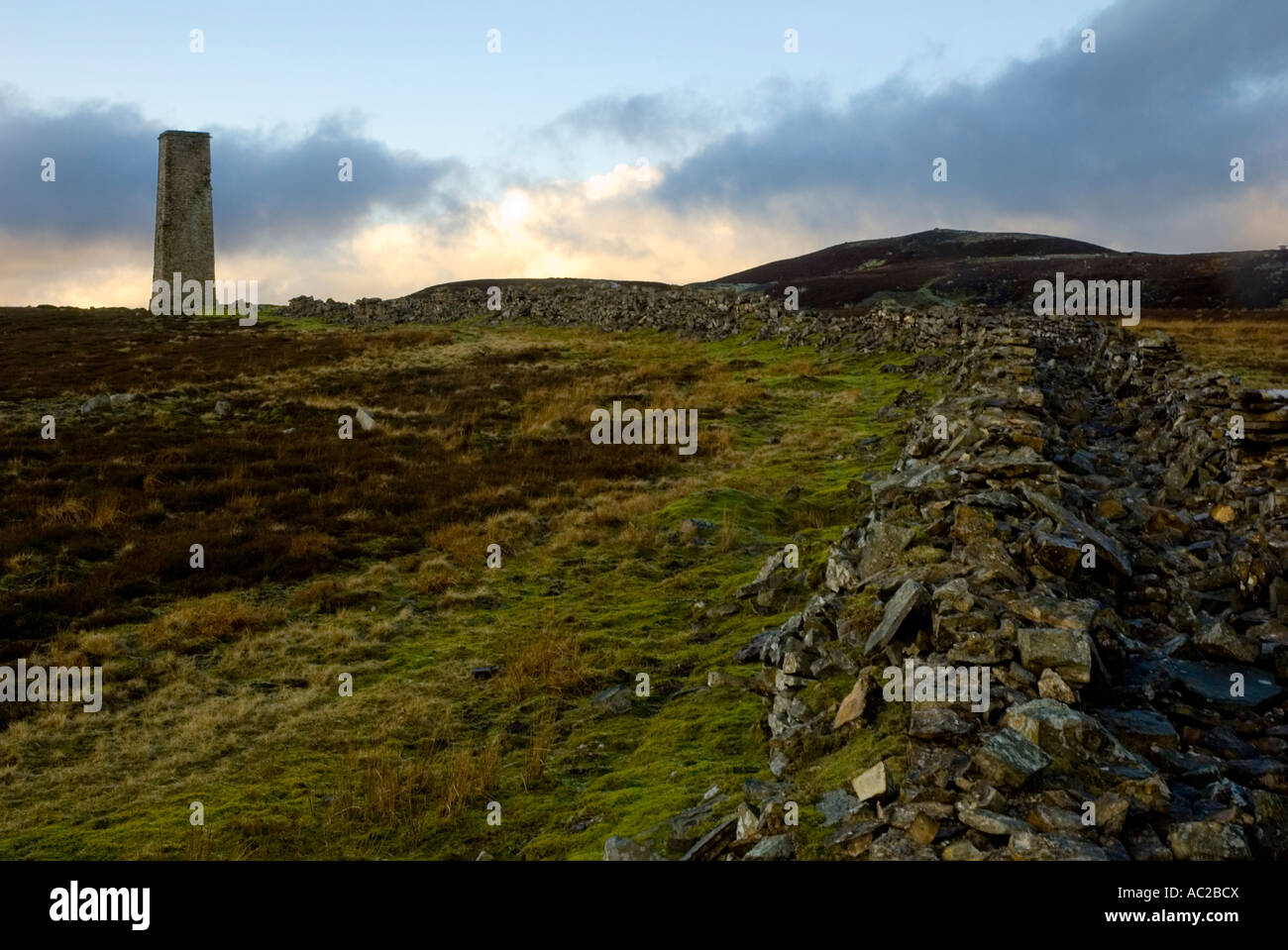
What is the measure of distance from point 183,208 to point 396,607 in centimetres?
5736

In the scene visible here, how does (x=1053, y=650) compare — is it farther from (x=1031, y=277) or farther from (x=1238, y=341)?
(x=1031, y=277)

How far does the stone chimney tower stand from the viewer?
5922 cm

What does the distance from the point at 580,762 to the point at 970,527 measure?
470cm

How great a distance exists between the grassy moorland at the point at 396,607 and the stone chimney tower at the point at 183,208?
108ft

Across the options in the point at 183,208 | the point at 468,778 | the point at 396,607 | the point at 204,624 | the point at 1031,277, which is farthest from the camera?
the point at 1031,277

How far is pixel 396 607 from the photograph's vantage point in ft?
46.0

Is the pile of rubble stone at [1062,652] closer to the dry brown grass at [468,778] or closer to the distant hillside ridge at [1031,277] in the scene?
the dry brown grass at [468,778]

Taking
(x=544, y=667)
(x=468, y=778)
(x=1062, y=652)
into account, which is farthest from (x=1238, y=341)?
(x=468, y=778)

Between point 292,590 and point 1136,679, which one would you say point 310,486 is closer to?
point 292,590

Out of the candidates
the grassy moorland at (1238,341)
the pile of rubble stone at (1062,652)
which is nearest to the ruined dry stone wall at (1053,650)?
the pile of rubble stone at (1062,652)

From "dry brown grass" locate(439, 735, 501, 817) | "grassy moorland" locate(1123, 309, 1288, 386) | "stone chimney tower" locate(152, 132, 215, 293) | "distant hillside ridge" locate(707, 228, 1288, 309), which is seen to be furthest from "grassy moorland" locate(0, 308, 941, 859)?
"distant hillside ridge" locate(707, 228, 1288, 309)

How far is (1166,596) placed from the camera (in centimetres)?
875

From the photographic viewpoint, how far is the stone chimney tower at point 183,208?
5922 centimetres
